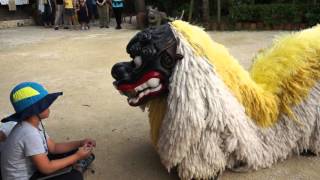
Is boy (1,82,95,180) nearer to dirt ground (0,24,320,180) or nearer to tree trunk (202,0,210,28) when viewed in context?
dirt ground (0,24,320,180)

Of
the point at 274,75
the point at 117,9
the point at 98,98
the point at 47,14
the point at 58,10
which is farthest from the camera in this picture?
the point at 47,14

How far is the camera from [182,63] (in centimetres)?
269

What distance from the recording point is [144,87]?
9.04ft

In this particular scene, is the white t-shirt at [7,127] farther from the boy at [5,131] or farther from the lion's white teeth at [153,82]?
the lion's white teeth at [153,82]

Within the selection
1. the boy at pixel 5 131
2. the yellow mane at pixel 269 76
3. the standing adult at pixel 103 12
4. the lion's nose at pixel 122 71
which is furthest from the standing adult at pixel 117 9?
the lion's nose at pixel 122 71

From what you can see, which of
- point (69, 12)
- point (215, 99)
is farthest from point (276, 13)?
point (215, 99)

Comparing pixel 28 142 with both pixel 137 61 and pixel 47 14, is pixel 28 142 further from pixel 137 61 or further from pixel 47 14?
pixel 47 14

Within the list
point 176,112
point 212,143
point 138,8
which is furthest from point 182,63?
point 138,8

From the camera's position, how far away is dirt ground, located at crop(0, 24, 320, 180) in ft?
10.6

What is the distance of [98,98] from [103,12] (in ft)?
28.1

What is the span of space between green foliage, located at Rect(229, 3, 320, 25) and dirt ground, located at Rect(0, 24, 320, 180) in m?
0.93

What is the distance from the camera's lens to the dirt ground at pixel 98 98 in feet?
10.6

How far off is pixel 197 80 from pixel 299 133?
954 mm

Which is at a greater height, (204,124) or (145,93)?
(145,93)
